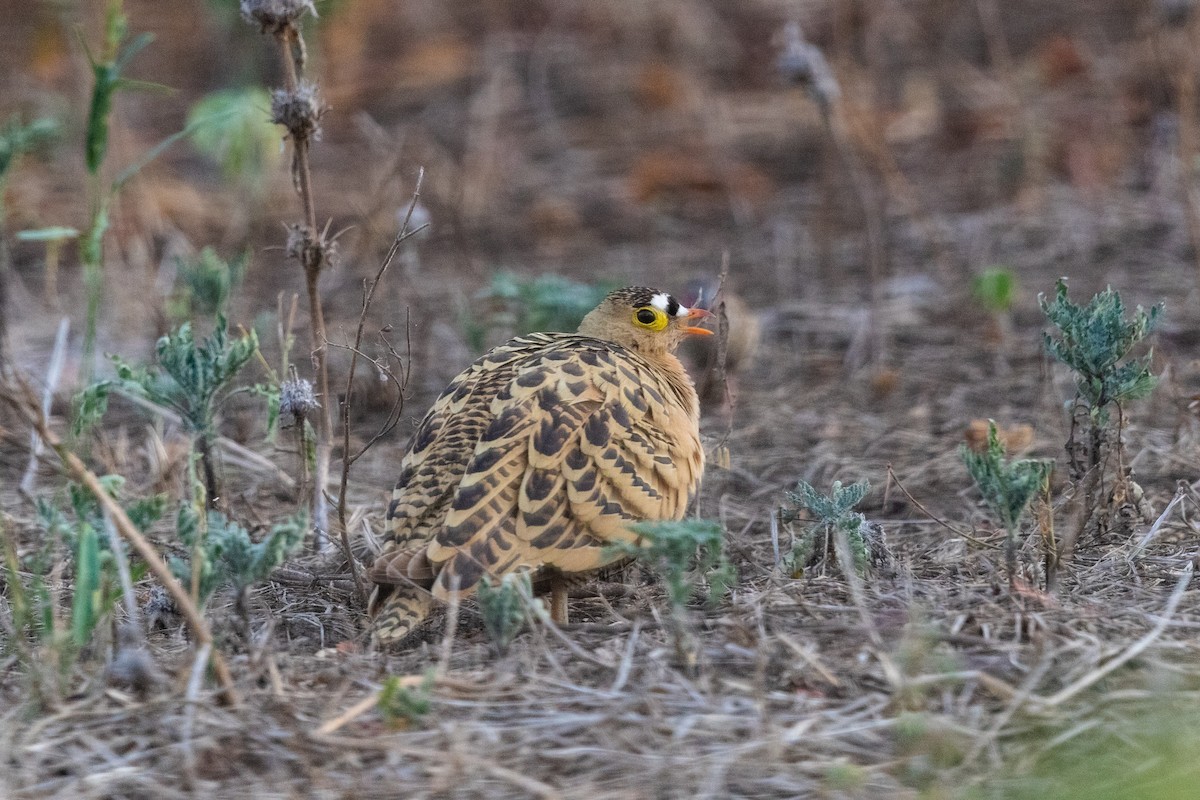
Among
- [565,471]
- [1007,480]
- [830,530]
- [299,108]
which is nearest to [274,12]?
[299,108]

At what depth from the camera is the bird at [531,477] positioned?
12.6ft

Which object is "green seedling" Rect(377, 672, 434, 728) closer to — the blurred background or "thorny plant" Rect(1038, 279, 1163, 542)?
"thorny plant" Rect(1038, 279, 1163, 542)

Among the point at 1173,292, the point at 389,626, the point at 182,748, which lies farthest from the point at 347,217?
the point at 182,748

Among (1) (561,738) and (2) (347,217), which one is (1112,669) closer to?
(1) (561,738)

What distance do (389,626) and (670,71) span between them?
7.28m

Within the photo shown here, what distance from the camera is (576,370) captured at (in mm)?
4293

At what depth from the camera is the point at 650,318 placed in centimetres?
498

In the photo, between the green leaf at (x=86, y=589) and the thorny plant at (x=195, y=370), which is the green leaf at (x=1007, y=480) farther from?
the green leaf at (x=86, y=589)

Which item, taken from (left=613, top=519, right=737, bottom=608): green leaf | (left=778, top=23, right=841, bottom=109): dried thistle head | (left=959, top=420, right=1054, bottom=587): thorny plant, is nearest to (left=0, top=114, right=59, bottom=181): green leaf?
(left=613, top=519, right=737, bottom=608): green leaf

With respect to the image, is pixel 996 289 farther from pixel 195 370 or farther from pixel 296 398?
pixel 195 370

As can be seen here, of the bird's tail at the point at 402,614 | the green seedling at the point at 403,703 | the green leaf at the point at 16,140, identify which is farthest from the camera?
the green leaf at the point at 16,140

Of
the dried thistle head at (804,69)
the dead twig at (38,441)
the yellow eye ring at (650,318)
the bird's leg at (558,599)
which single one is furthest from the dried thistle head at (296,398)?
the dried thistle head at (804,69)

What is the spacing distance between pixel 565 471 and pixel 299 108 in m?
1.23

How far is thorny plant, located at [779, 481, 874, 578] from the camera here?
4.12 m
